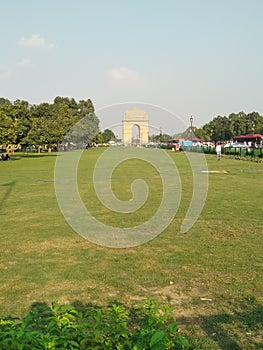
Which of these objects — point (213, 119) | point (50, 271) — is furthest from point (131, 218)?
point (213, 119)

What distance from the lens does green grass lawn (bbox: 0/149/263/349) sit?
4172 millimetres

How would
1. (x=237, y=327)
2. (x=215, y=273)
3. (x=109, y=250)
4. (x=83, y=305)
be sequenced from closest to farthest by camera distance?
(x=237, y=327) → (x=83, y=305) → (x=215, y=273) → (x=109, y=250)

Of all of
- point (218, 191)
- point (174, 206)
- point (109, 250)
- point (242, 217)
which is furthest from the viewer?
point (218, 191)

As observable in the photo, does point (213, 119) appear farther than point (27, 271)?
Yes

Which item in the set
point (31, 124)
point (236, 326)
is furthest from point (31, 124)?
point (236, 326)

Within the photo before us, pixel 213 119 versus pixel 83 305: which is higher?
pixel 213 119

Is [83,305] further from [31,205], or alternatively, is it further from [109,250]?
[31,205]

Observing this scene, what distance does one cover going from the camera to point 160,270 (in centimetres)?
562

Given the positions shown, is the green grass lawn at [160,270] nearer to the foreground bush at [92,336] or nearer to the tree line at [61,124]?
the foreground bush at [92,336]

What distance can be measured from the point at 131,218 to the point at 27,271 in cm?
420

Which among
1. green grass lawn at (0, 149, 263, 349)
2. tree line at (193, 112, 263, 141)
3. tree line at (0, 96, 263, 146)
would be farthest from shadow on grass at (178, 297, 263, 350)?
tree line at (193, 112, 263, 141)

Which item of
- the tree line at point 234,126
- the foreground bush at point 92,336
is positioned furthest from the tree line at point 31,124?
the tree line at point 234,126

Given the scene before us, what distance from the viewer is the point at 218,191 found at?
14273mm

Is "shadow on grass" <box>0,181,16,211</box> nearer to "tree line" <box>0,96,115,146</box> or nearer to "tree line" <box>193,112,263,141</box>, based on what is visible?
"tree line" <box>0,96,115,146</box>
